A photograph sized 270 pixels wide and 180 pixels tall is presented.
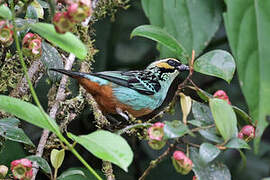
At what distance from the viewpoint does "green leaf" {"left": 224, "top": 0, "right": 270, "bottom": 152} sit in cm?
135

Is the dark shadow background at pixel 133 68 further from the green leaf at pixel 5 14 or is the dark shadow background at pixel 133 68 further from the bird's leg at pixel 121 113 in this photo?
the green leaf at pixel 5 14

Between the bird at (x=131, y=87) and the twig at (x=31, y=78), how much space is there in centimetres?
22

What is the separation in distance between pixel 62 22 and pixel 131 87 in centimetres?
143

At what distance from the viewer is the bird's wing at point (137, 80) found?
8.73 ft

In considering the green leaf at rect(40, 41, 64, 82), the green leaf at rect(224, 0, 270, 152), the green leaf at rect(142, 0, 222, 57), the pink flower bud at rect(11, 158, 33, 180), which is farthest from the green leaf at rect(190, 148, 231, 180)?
the green leaf at rect(40, 41, 64, 82)

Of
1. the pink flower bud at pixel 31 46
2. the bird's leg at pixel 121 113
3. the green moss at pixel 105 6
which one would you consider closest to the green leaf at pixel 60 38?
the pink flower bud at pixel 31 46

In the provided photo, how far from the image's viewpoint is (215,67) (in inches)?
64.8

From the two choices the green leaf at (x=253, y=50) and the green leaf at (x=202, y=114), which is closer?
the green leaf at (x=253, y=50)

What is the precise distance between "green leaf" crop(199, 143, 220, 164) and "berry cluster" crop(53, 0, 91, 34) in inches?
23.0

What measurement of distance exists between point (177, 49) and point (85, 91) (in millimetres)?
1117

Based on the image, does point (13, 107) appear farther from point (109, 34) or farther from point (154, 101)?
point (109, 34)

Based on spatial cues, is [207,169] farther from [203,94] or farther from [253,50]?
[253,50]

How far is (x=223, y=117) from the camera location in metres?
1.50

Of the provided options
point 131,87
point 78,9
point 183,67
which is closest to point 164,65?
point 183,67
